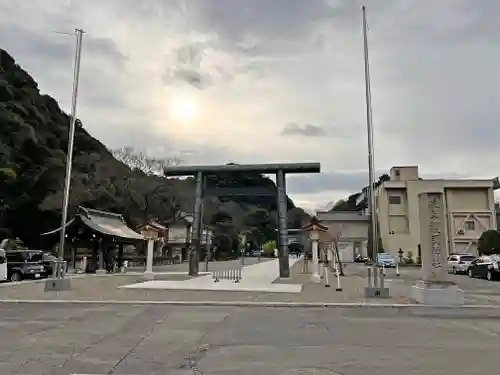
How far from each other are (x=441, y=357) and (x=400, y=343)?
100 cm

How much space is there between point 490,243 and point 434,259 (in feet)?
99.6

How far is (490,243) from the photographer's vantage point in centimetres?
3938

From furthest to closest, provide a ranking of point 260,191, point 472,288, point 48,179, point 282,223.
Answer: point 48,179 < point 260,191 < point 282,223 < point 472,288

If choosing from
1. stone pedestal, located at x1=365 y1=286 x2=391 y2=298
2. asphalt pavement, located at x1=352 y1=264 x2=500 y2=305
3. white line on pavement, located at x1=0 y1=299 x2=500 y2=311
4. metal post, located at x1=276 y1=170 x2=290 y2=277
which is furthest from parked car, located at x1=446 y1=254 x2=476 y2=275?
white line on pavement, located at x1=0 y1=299 x2=500 y2=311

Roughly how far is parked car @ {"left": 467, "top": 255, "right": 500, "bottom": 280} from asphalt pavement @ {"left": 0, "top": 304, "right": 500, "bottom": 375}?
17.2 m

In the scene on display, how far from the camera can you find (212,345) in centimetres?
721

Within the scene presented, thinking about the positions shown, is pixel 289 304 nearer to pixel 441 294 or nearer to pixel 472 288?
pixel 441 294

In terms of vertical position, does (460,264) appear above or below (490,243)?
below

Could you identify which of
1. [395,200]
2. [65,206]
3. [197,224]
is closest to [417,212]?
[395,200]

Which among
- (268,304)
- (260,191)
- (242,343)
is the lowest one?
(242,343)

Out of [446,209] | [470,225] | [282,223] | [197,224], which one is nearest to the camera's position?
→ [282,223]

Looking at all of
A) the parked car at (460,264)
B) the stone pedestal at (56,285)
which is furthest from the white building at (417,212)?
the stone pedestal at (56,285)

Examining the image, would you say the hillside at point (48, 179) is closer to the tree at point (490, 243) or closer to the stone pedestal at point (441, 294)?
the tree at point (490, 243)

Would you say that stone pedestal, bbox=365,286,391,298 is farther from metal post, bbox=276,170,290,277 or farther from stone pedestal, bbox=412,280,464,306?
metal post, bbox=276,170,290,277
